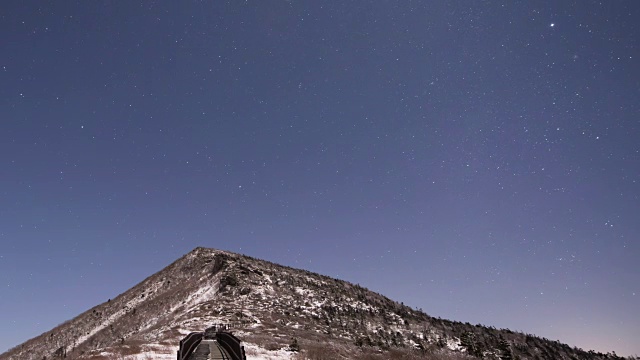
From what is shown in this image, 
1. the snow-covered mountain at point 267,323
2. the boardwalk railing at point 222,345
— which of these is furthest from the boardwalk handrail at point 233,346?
the snow-covered mountain at point 267,323

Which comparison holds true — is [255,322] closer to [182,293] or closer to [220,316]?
[220,316]

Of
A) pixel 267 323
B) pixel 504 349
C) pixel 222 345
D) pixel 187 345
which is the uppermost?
pixel 267 323

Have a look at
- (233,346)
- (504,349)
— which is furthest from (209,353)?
(504,349)

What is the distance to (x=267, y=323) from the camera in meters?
27.1

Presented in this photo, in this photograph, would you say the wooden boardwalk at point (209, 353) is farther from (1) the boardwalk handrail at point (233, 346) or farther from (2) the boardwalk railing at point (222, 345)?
(1) the boardwalk handrail at point (233, 346)

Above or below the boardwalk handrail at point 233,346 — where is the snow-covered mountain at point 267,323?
above

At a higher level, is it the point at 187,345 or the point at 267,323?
the point at 267,323

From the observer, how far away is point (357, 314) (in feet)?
117

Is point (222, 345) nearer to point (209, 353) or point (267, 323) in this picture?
point (209, 353)

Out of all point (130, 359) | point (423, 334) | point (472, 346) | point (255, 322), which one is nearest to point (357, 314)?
point (423, 334)

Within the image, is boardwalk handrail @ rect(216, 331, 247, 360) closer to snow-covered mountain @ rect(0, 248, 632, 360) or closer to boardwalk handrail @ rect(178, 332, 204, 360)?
boardwalk handrail @ rect(178, 332, 204, 360)

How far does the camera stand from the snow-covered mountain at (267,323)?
2252cm

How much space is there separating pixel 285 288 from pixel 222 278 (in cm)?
623

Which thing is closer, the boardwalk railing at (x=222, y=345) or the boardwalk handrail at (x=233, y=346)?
the boardwalk handrail at (x=233, y=346)
